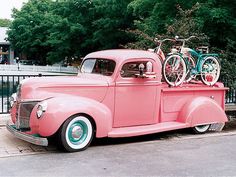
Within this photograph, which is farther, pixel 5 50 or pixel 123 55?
pixel 5 50

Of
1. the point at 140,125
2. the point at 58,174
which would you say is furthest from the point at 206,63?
the point at 58,174

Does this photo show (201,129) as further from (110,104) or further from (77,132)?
(77,132)

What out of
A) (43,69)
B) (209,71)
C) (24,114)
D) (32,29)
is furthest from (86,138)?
(32,29)

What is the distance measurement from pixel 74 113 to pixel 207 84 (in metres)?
3.67

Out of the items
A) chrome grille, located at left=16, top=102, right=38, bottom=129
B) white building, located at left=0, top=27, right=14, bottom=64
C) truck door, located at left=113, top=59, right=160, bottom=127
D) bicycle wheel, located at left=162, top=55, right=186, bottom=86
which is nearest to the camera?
chrome grille, located at left=16, top=102, right=38, bottom=129

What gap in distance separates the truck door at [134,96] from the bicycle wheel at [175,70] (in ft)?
2.15

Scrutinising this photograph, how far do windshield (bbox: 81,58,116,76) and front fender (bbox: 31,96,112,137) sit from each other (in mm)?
850

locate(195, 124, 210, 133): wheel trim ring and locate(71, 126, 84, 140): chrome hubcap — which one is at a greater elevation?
locate(71, 126, 84, 140): chrome hubcap

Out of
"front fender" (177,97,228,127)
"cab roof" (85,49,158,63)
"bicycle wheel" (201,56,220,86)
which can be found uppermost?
"cab roof" (85,49,158,63)

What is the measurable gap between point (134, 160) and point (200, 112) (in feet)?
8.68

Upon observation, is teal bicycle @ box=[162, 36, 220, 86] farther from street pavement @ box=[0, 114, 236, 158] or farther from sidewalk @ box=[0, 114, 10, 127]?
sidewalk @ box=[0, 114, 10, 127]

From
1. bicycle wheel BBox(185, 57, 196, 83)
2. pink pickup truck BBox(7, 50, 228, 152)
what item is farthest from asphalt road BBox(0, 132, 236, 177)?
bicycle wheel BBox(185, 57, 196, 83)

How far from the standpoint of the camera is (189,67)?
344 inches

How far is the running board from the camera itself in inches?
282
